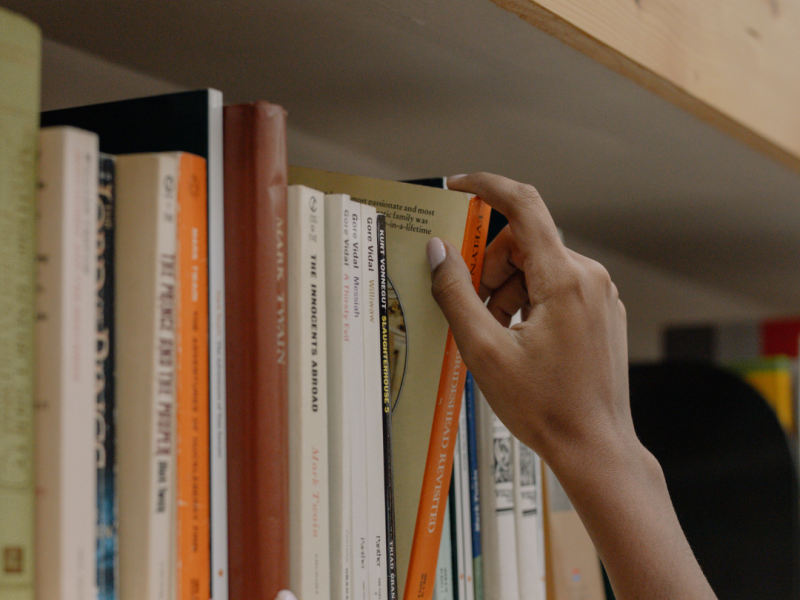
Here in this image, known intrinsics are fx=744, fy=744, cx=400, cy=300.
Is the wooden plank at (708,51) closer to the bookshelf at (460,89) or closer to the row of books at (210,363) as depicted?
the bookshelf at (460,89)

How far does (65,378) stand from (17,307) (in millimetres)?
42

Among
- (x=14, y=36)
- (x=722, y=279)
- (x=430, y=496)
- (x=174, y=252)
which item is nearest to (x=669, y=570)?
(x=430, y=496)

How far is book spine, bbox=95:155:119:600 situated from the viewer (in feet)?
1.31

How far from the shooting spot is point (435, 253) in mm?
623

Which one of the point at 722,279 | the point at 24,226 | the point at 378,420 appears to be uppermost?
the point at 722,279

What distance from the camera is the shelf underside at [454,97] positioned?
0.60 meters

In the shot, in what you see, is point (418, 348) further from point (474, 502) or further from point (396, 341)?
point (474, 502)

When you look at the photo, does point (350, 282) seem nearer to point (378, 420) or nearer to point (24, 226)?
point (378, 420)

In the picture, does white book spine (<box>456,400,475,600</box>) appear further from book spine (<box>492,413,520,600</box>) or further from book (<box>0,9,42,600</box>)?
book (<box>0,9,42,600</box>)

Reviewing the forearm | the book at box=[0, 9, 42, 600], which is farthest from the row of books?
the forearm

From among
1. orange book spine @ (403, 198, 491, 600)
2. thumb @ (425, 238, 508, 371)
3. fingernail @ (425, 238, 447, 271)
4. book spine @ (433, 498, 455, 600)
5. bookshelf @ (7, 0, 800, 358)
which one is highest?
bookshelf @ (7, 0, 800, 358)

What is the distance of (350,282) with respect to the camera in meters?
0.54

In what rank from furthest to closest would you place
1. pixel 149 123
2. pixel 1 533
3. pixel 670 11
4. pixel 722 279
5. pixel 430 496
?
pixel 722 279 < pixel 670 11 < pixel 430 496 < pixel 149 123 < pixel 1 533

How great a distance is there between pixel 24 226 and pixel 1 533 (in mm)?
151
